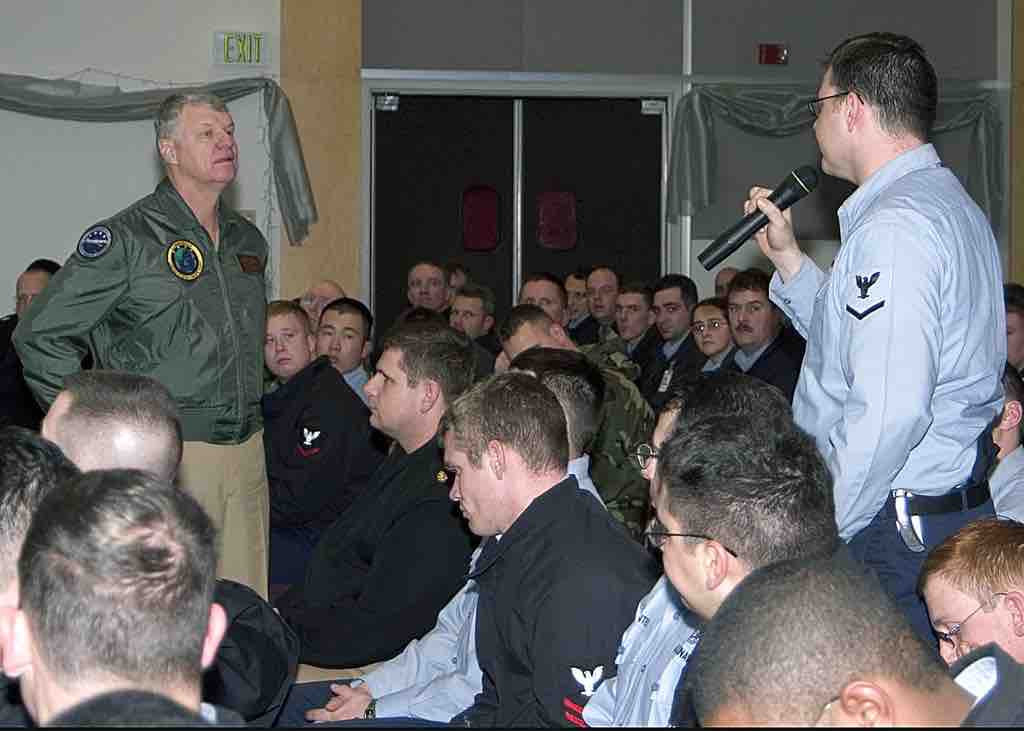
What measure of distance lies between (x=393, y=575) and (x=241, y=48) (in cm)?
537

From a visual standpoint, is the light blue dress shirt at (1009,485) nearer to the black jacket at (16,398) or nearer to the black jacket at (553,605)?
the black jacket at (553,605)

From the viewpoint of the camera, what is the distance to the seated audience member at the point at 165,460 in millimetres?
2410

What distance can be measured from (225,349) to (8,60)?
4919 mm

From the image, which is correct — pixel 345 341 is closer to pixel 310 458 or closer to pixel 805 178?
pixel 310 458

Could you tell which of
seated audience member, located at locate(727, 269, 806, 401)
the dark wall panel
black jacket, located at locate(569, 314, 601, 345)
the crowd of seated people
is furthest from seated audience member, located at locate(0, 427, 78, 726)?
the dark wall panel

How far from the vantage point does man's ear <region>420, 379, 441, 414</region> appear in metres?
3.75

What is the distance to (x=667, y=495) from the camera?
2121 millimetres

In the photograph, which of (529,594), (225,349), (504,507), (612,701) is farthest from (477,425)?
(225,349)

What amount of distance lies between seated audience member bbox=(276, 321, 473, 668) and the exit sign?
4.65m

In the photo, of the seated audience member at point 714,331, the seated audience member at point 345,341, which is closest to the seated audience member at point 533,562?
the seated audience member at point 345,341

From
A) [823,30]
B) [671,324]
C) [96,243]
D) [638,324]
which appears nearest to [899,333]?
[96,243]

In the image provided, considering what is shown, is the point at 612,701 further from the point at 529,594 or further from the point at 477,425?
the point at 477,425

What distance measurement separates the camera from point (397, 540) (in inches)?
138

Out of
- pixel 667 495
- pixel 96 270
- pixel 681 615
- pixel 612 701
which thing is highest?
pixel 96 270
